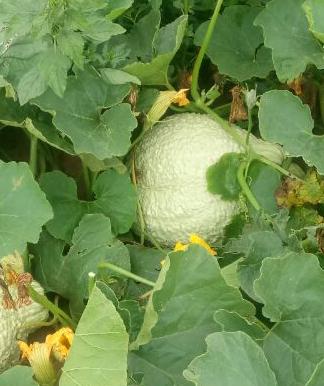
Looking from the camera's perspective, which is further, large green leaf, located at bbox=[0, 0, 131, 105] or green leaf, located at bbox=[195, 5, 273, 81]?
green leaf, located at bbox=[195, 5, 273, 81]

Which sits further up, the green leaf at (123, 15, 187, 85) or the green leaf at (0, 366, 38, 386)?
the green leaf at (123, 15, 187, 85)

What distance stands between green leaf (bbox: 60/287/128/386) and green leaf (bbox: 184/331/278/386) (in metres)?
0.10

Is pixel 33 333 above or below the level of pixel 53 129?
below

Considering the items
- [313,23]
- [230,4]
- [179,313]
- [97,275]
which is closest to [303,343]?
[179,313]

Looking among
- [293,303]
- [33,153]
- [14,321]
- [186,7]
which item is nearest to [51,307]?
[14,321]

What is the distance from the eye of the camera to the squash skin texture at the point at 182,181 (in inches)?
57.2

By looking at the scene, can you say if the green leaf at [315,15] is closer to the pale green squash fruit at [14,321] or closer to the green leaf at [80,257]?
the green leaf at [80,257]

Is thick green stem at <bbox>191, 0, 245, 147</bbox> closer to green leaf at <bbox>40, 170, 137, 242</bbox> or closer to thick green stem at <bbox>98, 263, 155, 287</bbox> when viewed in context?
green leaf at <bbox>40, 170, 137, 242</bbox>

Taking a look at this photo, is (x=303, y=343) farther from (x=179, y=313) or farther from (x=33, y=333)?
(x=33, y=333)

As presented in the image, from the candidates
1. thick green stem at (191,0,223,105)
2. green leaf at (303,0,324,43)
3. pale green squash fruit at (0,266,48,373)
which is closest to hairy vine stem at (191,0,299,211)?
thick green stem at (191,0,223,105)

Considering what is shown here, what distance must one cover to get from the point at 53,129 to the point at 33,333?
0.36m

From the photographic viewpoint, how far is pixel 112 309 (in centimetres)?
110

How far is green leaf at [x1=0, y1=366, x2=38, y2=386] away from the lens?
118 centimetres

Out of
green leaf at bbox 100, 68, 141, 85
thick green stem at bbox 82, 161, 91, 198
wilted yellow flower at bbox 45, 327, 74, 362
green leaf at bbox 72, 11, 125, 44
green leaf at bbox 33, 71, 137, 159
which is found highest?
green leaf at bbox 72, 11, 125, 44
